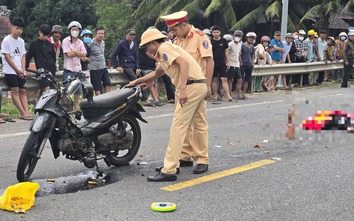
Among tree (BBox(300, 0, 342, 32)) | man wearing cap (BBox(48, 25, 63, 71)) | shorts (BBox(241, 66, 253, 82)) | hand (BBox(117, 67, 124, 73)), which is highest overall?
tree (BBox(300, 0, 342, 32))

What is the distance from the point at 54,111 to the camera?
19.3ft

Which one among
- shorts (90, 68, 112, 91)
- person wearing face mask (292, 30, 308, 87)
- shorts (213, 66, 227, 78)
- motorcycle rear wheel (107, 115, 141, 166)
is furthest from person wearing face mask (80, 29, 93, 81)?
person wearing face mask (292, 30, 308, 87)

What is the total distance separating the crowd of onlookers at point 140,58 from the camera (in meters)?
10.0

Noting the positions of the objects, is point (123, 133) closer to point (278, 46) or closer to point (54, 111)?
point (54, 111)

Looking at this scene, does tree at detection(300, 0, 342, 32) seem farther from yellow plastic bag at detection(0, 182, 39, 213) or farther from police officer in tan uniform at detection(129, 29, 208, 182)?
yellow plastic bag at detection(0, 182, 39, 213)

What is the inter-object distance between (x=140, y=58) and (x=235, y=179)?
23.6 feet

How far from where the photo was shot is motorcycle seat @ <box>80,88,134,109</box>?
630cm

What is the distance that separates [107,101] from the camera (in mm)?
6359

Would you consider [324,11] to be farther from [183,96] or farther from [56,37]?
[183,96]

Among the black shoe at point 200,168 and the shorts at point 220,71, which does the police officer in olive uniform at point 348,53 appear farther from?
the black shoe at point 200,168

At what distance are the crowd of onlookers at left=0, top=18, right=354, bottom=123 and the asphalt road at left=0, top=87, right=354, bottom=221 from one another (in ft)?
3.97

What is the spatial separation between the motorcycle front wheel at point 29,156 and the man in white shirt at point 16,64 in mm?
4307

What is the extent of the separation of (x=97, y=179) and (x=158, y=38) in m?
1.71

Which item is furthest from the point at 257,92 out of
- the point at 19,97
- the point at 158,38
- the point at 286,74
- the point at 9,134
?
the point at 158,38
